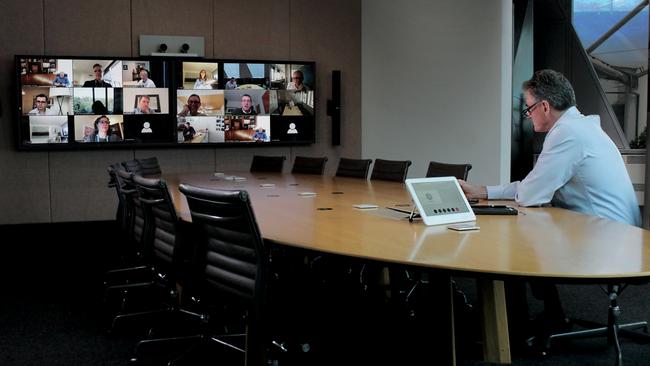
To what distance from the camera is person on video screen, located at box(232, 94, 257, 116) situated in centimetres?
862

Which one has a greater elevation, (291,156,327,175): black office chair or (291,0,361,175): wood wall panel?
(291,0,361,175): wood wall panel

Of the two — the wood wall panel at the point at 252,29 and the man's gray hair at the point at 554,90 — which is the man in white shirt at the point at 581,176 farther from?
the wood wall panel at the point at 252,29

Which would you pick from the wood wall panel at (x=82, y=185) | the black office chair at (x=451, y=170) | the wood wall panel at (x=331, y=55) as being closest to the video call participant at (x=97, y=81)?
the wood wall panel at (x=82, y=185)

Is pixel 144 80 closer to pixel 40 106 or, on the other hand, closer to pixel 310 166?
pixel 40 106

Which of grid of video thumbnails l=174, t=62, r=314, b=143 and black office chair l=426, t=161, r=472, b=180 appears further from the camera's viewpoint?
grid of video thumbnails l=174, t=62, r=314, b=143

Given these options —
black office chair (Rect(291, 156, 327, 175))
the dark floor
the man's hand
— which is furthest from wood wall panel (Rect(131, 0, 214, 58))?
the man's hand

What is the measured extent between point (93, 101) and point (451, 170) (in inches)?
180

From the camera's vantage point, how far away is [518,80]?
32.1ft

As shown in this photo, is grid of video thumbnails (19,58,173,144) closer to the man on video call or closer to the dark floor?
the dark floor

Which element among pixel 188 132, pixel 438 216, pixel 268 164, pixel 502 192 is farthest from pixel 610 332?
pixel 188 132

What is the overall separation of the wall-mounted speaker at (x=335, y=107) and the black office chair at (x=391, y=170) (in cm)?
291

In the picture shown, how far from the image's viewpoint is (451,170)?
211 inches

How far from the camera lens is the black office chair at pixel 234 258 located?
2.78 m

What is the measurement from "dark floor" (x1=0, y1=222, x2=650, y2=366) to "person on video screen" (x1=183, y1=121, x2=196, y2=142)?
2782 mm
